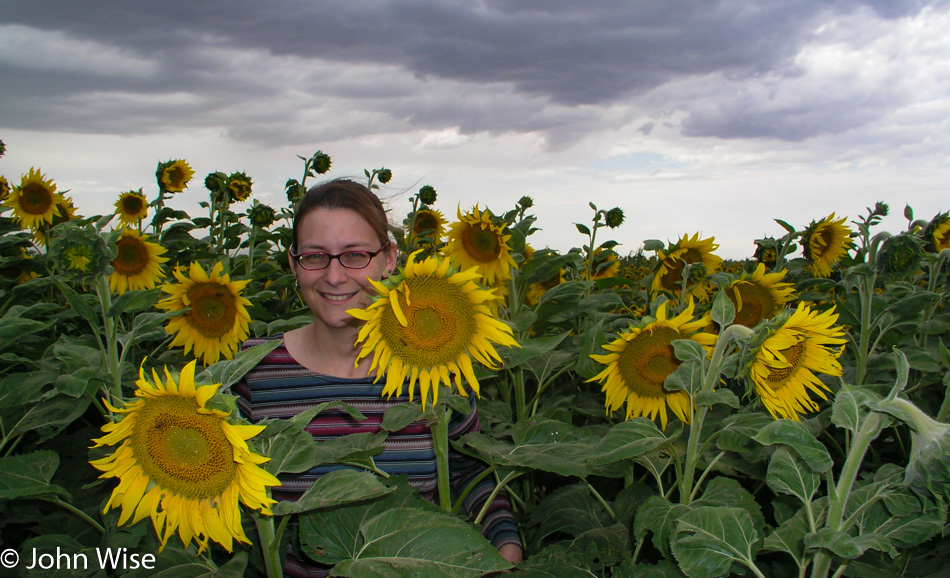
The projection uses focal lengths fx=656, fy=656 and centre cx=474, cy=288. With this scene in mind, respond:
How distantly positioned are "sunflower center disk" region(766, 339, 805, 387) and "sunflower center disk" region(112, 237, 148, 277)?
3.49m

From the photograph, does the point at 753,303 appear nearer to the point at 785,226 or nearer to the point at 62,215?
the point at 785,226

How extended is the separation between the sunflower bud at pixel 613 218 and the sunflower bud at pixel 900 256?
1.88 m

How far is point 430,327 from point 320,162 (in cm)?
361

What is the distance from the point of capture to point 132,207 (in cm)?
552

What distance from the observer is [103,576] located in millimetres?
1642

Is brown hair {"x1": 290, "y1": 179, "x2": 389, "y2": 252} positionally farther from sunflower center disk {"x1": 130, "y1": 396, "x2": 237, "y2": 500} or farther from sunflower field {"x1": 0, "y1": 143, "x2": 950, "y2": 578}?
sunflower center disk {"x1": 130, "y1": 396, "x2": 237, "y2": 500}

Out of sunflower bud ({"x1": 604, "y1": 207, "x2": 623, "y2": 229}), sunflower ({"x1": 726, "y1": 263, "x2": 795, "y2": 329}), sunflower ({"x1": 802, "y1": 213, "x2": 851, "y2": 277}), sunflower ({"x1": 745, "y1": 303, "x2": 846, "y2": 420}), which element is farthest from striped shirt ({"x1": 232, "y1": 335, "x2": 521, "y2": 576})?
sunflower ({"x1": 802, "y1": 213, "x2": 851, "y2": 277})

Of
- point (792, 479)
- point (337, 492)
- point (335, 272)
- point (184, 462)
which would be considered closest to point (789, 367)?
point (792, 479)

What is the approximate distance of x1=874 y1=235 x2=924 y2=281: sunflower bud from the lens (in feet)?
8.71

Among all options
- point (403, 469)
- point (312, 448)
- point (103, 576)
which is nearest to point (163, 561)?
point (103, 576)

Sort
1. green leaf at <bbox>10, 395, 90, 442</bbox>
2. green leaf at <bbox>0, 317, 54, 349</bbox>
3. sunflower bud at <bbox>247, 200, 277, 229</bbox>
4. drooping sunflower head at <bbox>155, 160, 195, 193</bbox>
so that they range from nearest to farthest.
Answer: green leaf at <bbox>0, 317, 54, 349</bbox>
green leaf at <bbox>10, 395, 90, 442</bbox>
sunflower bud at <bbox>247, 200, 277, 229</bbox>
drooping sunflower head at <bbox>155, 160, 195, 193</bbox>

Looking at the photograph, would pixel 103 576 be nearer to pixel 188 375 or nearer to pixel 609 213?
pixel 188 375

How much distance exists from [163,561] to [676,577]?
117cm

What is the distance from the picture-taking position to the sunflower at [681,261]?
3357 millimetres
